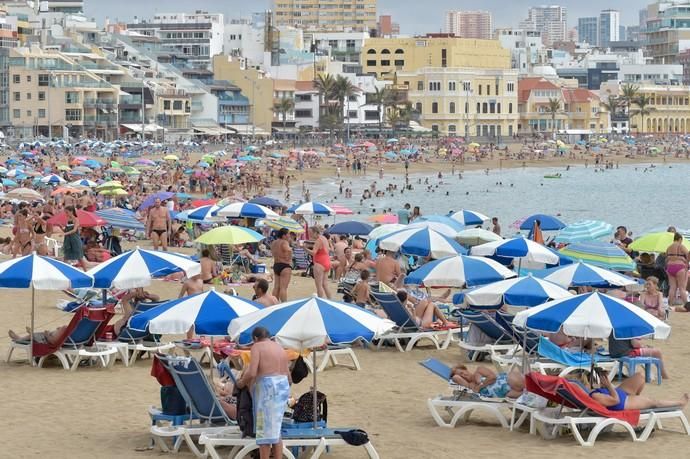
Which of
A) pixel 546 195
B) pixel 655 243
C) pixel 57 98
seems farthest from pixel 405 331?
pixel 57 98

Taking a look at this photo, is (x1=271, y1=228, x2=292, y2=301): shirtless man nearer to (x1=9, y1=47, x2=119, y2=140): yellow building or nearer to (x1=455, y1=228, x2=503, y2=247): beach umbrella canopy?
(x1=455, y1=228, x2=503, y2=247): beach umbrella canopy

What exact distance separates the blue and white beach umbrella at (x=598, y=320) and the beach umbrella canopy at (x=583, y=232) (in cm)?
1103

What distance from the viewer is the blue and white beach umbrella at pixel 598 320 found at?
1065cm

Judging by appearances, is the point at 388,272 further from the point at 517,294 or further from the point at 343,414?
the point at 343,414

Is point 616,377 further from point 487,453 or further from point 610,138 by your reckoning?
point 610,138

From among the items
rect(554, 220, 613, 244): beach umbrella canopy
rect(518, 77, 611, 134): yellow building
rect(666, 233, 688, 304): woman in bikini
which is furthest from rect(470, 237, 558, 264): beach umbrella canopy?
rect(518, 77, 611, 134): yellow building

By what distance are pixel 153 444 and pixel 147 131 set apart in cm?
8076

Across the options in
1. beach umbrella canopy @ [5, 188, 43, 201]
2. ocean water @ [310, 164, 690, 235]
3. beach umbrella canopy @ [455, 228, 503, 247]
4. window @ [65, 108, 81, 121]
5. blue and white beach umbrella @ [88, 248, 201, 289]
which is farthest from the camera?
window @ [65, 108, 81, 121]

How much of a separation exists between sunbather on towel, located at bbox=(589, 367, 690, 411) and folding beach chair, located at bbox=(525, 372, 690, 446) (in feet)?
0.12

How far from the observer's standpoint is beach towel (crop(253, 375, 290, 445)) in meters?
8.96

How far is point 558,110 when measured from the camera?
122938 mm

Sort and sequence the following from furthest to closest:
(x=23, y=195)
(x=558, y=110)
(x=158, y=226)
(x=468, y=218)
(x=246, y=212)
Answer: (x=558, y=110)
(x=23, y=195)
(x=246, y=212)
(x=468, y=218)
(x=158, y=226)

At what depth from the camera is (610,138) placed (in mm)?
116250

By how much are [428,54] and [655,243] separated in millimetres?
101145
